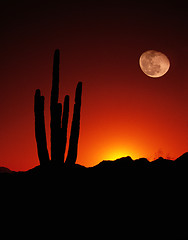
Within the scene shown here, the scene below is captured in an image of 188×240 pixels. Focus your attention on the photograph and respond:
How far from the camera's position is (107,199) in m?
10.4

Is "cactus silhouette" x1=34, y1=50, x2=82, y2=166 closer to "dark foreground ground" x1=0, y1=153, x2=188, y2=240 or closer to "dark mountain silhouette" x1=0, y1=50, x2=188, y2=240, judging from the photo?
"dark mountain silhouette" x1=0, y1=50, x2=188, y2=240

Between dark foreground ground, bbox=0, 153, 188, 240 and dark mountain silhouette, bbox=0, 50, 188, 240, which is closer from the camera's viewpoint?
dark foreground ground, bbox=0, 153, 188, 240

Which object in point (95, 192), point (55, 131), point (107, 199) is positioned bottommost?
point (107, 199)

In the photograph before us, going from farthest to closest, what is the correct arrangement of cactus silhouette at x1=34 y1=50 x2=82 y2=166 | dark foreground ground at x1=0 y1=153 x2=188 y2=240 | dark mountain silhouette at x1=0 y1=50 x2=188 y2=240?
1. cactus silhouette at x1=34 y1=50 x2=82 y2=166
2. dark mountain silhouette at x1=0 y1=50 x2=188 y2=240
3. dark foreground ground at x1=0 y1=153 x2=188 y2=240

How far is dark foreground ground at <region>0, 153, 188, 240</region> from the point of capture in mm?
8797

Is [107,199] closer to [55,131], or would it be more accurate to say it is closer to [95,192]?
[95,192]

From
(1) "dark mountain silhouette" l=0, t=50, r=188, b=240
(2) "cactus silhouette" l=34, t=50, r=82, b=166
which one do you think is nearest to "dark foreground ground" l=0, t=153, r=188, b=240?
(1) "dark mountain silhouette" l=0, t=50, r=188, b=240

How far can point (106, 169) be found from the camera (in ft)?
43.8

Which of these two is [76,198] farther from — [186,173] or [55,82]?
[55,82]

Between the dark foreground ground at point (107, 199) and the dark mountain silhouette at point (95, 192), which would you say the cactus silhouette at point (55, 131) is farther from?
the dark foreground ground at point (107, 199)

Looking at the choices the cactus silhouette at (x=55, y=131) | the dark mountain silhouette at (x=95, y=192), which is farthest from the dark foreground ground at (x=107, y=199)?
the cactus silhouette at (x=55, y=131)

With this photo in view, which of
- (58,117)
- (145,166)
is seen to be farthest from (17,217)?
(145,166)

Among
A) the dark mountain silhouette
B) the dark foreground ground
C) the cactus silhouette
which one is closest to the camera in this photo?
the dark foreground ground

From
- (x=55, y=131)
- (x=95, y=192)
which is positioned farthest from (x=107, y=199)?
(x=55, y=131)
